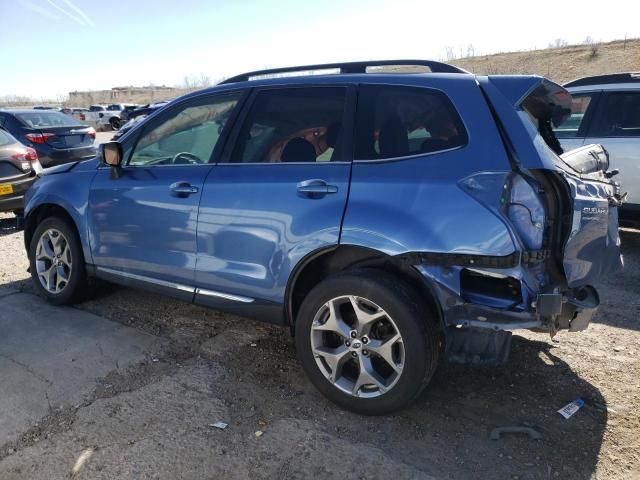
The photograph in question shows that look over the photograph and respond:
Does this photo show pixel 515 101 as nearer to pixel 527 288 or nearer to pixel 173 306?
pixel 527 288

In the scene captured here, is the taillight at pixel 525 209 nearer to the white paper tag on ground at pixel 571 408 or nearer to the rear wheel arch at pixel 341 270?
the rear wheel arch at pixel 341 270

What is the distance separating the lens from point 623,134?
602 centimetres

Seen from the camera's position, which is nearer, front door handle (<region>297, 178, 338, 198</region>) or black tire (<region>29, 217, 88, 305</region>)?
front door handle (<region>297, 178, 338, 198</region>)

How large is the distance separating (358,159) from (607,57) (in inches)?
1782

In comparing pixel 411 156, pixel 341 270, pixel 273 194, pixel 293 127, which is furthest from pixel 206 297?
pixel 411 156

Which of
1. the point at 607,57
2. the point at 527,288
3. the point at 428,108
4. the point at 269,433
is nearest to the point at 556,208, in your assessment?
the point at 527,288

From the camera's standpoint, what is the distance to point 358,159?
2955 mm

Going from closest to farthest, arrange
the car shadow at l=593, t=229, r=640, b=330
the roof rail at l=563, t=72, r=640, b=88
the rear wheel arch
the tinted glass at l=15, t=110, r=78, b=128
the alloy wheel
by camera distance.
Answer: the rear wheel arch
the car shadow at l=593, t=229, r=640, b=330
the alloy wheel
the roof rail at l=563, t=72, r=640, b=88
the tinted glass at l=15, t=110, r=78, b=128

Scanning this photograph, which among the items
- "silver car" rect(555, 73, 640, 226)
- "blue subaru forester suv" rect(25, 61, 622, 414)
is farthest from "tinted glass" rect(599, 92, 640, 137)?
"blue subaru forester suv" rect(25, 61, 622, 414)

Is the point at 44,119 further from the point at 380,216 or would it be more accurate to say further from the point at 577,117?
the point at 380,216

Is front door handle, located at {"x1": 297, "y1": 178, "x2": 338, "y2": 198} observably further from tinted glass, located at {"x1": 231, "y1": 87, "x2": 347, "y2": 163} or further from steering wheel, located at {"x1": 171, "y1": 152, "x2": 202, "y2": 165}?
steering wheel, located at {"x1": 171, "y1": 152, "x2": 202, "y2": 165}

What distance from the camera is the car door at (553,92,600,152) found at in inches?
244

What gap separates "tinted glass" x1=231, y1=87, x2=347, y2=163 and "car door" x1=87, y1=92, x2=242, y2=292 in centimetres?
21

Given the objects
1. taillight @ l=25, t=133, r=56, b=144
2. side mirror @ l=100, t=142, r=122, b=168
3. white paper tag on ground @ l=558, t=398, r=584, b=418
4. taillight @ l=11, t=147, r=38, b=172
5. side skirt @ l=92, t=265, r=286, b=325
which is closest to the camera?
white paper tag on ground @ l=558, t=398, r=584, b=418
